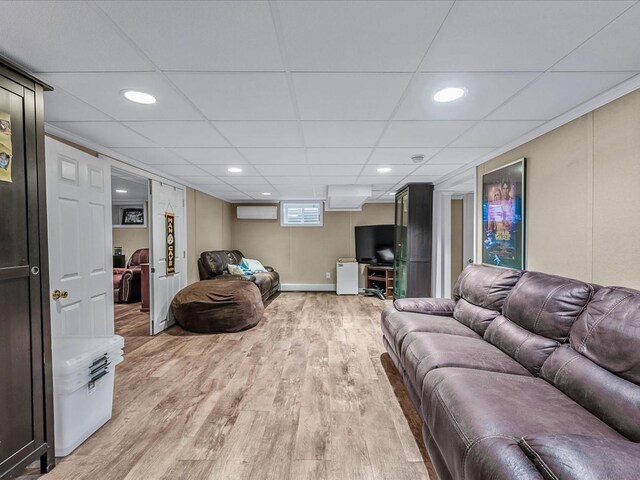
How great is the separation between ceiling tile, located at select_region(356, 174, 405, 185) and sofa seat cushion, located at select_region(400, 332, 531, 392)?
2.62 metres

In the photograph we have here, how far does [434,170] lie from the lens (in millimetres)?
3973

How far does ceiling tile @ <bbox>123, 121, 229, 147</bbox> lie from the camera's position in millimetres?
2316

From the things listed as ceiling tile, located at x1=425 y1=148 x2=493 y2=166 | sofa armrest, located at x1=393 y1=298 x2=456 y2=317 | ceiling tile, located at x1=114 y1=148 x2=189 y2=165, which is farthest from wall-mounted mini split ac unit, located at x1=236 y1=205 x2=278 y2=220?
sofa armrest, located at x1=393 y1=298 x2=456 y2=317

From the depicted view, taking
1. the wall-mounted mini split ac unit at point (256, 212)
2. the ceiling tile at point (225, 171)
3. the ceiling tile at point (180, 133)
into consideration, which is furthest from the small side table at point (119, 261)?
the ceiling tile at point (180, 133)

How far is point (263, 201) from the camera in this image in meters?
7.16

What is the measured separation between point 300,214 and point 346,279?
1964mm

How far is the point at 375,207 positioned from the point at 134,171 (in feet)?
16.8

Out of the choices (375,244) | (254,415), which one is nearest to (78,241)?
(254,415)

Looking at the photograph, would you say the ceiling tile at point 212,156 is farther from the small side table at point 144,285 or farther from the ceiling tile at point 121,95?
the small side table at point 144,285

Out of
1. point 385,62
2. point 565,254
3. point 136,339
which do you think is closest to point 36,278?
point 385,62

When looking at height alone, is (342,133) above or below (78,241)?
above

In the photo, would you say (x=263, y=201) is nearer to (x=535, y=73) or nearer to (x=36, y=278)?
(x=36, y=278)

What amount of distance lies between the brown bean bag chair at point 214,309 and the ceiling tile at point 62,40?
3022 millimetres

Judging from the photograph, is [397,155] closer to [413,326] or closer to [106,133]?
[413,326]
